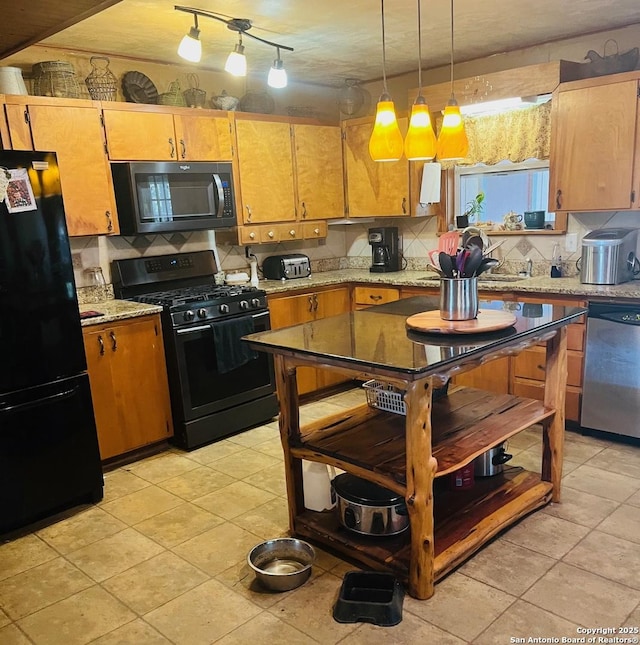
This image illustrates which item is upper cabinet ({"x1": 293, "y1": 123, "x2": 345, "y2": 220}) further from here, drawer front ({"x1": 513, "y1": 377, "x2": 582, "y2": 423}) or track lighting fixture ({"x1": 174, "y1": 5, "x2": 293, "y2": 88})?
drawer front ({"x1": 513, "y1": 377, "x2": 582, "y2": 423})

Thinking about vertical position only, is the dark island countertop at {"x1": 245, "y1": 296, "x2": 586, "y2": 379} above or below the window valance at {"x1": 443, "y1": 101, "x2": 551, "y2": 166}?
below

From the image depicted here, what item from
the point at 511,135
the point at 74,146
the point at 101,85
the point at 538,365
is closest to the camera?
the point at 74,146

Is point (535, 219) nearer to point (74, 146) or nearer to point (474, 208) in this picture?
point (474, 208)

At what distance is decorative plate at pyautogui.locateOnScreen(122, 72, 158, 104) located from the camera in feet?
13.1

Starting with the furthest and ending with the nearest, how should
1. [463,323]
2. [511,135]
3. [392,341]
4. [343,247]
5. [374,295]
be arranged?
[343,247] → [374,295] → [511,135] → [463,323] → [392,341]

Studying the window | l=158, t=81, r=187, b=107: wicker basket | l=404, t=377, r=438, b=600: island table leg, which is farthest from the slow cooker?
l=158, t=81, r=187, b=107: wicker basket

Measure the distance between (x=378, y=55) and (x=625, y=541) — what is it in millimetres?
3504

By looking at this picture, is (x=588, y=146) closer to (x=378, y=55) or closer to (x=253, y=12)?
(x=378, y=55)

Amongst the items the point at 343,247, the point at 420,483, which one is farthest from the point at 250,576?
the point at 343,247

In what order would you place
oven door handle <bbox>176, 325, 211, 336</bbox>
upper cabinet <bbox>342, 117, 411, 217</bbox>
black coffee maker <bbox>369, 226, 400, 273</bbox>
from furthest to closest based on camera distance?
black coffee maker <bbox>369, 226, 400, 273</bbox>
upper cabinet <bbox>342, 117, 411, 217</bbox>
oven door handle <bbox>176, 325, 211, 336</bbox>

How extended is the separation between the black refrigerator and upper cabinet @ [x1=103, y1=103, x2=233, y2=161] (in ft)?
2.78

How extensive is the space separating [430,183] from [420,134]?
7.12ft

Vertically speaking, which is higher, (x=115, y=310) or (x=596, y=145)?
(x=596, y=145)

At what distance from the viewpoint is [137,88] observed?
4020mm
